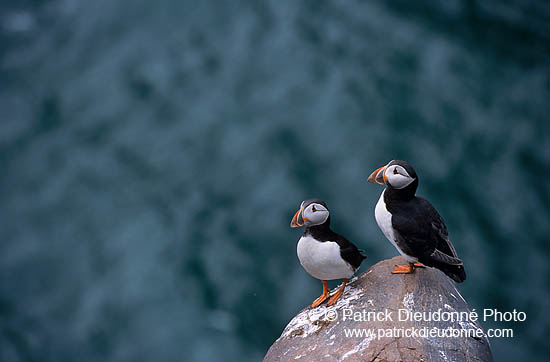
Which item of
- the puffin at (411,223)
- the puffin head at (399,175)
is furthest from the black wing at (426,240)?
the puffin head at (399,175)

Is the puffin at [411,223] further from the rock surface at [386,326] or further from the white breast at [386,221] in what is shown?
the rock surface at [386,326]

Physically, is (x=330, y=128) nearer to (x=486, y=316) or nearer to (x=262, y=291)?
(x=262, y=291)

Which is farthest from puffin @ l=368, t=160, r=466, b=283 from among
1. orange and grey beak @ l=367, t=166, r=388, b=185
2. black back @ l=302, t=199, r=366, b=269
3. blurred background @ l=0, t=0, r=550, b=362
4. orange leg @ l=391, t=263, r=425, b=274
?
blurred background @ l=0, t=0, r=550, b=362

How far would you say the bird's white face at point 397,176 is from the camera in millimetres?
3938

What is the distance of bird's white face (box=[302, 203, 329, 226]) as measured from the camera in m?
3.97

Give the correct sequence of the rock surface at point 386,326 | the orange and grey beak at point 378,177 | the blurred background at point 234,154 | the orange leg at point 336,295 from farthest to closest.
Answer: the blurred background at point 234,154 → the orange leg at point 336,295 → the orange and grey beak at point 378,177 → the rock surface at point 386,326

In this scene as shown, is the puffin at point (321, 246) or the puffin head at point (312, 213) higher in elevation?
the puffin head at point (312, 213)

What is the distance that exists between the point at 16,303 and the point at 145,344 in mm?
1689

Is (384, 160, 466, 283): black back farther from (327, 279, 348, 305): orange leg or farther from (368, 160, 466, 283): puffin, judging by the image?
(327, 279, 348, 305): orange leg

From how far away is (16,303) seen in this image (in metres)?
6.98

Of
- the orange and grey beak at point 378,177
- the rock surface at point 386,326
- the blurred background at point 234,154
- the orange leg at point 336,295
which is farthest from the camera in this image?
the blurred background at point 234,154

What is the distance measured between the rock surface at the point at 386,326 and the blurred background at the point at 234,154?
8.31ft

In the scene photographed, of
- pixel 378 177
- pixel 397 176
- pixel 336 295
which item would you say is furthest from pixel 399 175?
pixel 336 295

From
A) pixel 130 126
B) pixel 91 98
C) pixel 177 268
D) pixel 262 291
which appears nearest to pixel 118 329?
pixel 177 268
